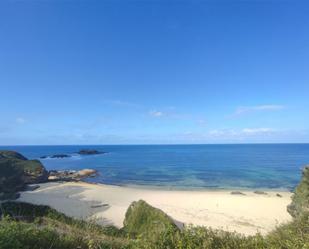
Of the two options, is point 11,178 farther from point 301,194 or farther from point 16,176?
point 301,194

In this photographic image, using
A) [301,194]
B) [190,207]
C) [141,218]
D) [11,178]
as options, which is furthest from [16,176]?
[301,194]

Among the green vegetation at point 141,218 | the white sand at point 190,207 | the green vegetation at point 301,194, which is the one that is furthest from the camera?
the white sand at point 190,207

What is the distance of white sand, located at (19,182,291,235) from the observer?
17.0 meters

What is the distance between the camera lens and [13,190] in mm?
24547

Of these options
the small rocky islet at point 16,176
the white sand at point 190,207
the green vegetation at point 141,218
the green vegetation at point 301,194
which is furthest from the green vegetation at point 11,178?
the green vegetation at point 301,194

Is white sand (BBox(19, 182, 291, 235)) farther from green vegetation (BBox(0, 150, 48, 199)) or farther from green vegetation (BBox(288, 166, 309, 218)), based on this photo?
green vegetation (BBox(0, 150, 48, 199))

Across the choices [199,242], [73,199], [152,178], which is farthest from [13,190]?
[199,242]

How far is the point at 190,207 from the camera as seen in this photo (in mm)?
21266

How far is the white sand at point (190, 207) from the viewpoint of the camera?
1697 cm

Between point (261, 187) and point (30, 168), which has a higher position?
point (30, 168)

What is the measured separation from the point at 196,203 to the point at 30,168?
76.9ft

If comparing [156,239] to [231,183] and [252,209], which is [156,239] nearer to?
[252,209]

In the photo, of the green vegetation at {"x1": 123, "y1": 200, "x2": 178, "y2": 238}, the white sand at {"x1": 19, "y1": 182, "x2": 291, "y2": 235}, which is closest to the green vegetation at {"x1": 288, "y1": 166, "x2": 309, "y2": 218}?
the white sand at {"x1": 19, "y1": 182, "x2": 291, "y2": 235}

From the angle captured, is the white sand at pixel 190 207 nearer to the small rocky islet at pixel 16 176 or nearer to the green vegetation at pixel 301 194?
the green vegetation at pixel 301 194
